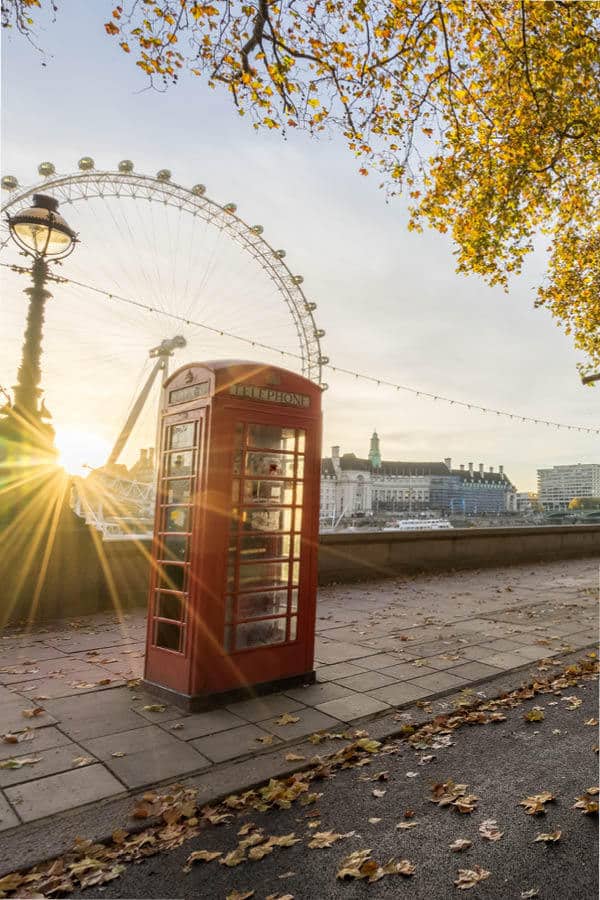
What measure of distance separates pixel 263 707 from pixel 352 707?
729mm

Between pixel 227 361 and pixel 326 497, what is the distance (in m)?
56.2

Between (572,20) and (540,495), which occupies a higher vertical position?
(572,20)

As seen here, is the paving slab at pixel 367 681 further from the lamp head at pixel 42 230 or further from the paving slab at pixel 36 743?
the lamp head at pixel 42 230

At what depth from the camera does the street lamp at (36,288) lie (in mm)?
7320

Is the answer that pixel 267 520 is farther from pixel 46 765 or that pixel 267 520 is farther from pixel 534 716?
pixel 534 716

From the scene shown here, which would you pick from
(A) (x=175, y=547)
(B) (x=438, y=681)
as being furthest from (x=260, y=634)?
(B) (x=438, y=681)

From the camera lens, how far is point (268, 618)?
5062 millimetres

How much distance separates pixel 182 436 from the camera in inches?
198

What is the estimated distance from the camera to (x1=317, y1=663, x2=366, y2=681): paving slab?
554cm

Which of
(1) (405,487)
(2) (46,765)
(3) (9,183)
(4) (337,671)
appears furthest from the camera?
(1) (405,487)

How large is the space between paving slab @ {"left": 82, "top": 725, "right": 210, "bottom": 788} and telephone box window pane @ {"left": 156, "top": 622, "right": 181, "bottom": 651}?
0.76 meters

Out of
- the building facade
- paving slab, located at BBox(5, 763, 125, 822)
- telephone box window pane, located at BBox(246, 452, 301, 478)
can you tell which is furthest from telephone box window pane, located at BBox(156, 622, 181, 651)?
the building facade

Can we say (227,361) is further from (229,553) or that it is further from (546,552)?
(546,552)

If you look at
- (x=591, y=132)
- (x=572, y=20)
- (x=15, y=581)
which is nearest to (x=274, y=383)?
(x=15, y=581)
